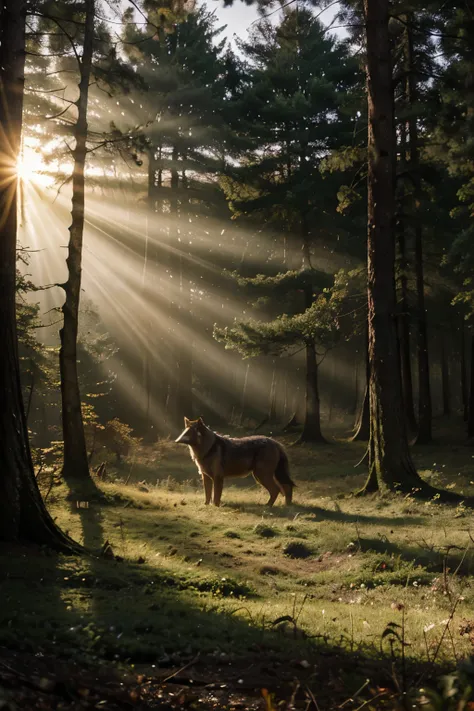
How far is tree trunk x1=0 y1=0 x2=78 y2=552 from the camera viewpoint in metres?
8.03

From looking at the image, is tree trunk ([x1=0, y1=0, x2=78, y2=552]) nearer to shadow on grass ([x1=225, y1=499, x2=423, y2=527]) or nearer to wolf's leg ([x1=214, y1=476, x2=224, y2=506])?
shadow on grass ([x1=225, y1=499, x2=423, y2=527])

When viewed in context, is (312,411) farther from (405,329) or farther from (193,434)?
(193,434)

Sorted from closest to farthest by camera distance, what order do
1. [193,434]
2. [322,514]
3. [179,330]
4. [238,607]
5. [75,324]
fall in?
1. [238,607]
2. [322,514]
3. [193,434]
4. [75,324]
5. [179,330]

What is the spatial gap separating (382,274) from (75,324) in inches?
298

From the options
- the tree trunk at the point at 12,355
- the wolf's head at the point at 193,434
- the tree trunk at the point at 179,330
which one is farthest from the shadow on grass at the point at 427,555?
the tree trunk at the point at 179,330

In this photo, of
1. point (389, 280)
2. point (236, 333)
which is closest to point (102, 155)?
point (236, 333)

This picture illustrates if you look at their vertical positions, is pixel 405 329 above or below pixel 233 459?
above

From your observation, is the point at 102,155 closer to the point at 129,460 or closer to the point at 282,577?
the point at 129,460

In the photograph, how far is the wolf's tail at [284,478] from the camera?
14930 mm

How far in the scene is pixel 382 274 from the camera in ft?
50.2

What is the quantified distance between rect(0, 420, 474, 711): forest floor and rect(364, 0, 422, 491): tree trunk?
4.66ft

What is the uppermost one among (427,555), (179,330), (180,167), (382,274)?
(180,167)

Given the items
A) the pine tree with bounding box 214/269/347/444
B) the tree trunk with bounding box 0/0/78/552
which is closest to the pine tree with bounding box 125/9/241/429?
the pine tree with bounding box 214/269/347/444

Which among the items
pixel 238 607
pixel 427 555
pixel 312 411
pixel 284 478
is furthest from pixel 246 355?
pixel 238 607
